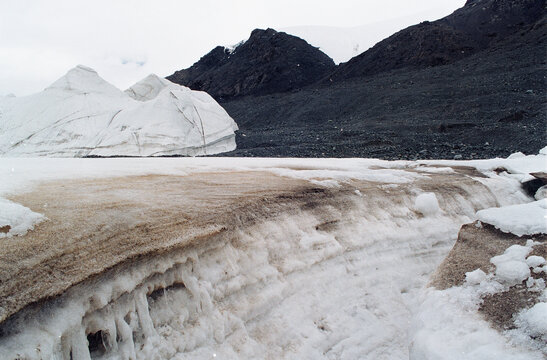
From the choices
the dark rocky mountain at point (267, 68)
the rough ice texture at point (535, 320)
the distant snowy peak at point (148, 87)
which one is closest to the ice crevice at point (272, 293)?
the rough ice texture at point (535, 320)

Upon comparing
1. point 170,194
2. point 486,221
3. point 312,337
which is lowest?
point 312,337

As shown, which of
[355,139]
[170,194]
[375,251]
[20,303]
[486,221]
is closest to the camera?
[20,303]

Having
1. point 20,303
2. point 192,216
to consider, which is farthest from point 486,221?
point 20,303

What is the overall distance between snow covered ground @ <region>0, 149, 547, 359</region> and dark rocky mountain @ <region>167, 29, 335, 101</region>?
892 inches

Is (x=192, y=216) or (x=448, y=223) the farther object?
(x=448, y=223)

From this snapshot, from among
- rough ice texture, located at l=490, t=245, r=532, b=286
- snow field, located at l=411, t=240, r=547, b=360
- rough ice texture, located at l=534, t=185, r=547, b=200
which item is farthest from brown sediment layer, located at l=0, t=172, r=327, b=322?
rough ice texture, located at l=534, t=185, r=547, b=200

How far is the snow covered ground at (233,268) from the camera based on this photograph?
5.50ft

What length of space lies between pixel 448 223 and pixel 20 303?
11.6ft

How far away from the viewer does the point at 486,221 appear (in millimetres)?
2889

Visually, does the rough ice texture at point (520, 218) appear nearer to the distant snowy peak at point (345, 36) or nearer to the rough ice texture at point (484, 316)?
the rough ice texture at point (484, 316)

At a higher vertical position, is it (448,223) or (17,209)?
(17,209)

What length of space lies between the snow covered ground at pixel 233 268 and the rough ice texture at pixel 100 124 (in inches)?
218

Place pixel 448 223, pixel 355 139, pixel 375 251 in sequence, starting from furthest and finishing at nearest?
pixel 355 139 → pixel 448 223 → pixel 375 251

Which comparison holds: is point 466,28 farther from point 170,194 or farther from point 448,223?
point 170,194
